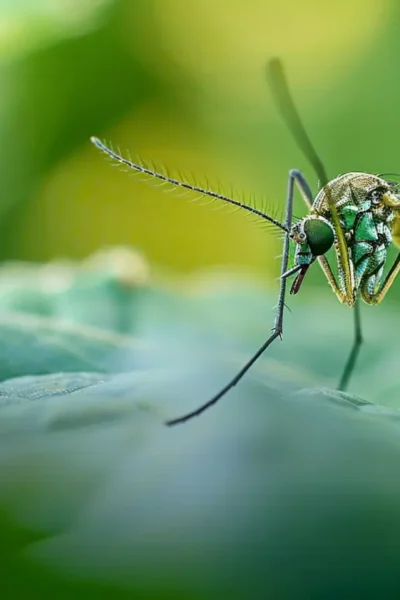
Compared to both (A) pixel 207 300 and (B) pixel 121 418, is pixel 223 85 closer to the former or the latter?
(A) pixel 207 300

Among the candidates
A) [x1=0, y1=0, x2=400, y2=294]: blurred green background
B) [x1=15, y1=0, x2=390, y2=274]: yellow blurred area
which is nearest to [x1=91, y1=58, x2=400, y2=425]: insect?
[x1=0, y1=0, x2=400, y2=294]: blurred green background

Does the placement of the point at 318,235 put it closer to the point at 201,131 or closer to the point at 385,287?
the point at 385,287

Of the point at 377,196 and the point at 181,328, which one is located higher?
the point at 377,196

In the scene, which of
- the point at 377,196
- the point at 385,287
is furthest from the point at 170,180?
the point at 385,287

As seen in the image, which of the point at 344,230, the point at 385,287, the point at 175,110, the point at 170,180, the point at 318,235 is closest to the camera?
the point at 170,180

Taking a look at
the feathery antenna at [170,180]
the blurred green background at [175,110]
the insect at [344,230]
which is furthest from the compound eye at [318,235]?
the blurred green background at [175,110]
